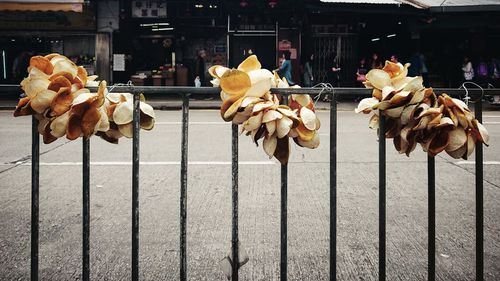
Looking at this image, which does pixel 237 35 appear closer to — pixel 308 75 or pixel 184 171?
pixel 308 75

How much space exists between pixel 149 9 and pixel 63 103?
17.0m

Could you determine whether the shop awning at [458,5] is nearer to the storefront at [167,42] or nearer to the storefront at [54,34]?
the storefront at [167,42]

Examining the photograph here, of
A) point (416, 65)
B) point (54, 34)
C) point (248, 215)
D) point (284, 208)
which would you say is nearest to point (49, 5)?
point (54, 34)

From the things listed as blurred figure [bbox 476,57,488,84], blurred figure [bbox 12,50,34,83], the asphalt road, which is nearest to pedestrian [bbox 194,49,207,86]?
blurred figure [bbox 12,50,34,83]

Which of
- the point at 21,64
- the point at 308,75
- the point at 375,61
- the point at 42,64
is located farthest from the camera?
the point at 21,64

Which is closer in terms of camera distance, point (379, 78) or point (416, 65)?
point (379, 78)

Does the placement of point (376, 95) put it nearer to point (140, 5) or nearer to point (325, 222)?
point (325, 222)

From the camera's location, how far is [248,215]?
13.8 feet

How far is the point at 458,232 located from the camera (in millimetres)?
3746

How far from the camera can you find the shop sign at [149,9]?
703 inches

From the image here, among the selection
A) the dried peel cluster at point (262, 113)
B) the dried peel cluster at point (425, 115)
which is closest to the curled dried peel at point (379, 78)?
the dried peel cluster at point (425, 115)

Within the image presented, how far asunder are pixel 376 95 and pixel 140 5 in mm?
17178

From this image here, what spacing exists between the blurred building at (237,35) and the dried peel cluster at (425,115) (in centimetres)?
1512

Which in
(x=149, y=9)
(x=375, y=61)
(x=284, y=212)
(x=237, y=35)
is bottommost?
(x=284, y=212)
